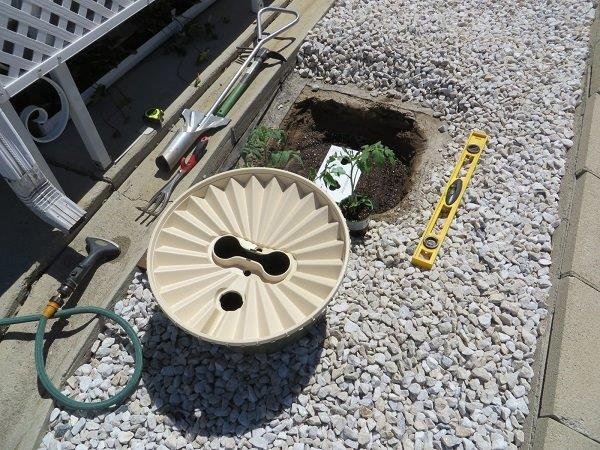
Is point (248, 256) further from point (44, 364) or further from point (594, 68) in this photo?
point (594, 68)

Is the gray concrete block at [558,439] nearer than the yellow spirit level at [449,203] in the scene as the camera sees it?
Yes

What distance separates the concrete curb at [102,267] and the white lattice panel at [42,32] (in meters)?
0.86

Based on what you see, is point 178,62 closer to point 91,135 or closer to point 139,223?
point 91,135

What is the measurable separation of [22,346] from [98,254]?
63 centimetres

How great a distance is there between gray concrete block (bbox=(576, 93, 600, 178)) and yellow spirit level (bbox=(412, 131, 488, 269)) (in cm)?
64

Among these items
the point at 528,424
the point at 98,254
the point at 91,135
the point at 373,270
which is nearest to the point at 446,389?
the point at 528,424

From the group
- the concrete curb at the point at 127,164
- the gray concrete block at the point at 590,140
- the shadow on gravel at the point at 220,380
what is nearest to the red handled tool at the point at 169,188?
the concrete curb at the point at 127,164

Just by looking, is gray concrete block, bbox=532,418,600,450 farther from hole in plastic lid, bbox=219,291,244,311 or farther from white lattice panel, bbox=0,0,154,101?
white lattice panel, bbox=0,0,154,101

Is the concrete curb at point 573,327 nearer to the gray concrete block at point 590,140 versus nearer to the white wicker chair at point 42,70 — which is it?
the gray concrete block at point 590,140

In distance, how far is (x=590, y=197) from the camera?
3119mm

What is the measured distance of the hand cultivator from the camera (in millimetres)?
3266

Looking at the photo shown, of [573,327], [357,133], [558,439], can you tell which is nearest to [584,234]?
[573,327]

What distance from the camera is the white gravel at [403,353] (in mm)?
2402

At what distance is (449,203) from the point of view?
10.4 feet
